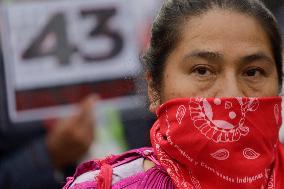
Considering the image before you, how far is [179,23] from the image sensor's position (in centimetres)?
252

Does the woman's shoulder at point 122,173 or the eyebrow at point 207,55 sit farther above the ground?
the eyebrow at point 207,55

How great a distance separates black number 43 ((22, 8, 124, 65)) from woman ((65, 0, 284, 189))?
1813mm

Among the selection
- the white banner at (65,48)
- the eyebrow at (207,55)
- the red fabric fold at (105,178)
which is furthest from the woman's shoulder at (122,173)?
Answer: the white banner at (65,48)

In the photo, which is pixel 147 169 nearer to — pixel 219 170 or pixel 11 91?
pixel 219 170

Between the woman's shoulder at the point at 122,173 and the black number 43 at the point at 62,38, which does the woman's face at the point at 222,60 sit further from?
the black number 43 at the point at 62,38

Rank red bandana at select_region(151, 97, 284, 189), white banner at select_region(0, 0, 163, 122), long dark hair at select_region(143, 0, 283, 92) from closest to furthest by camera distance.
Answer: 1. red bandana at select_region(151, 97, 284, 189)
2. long dark hair at select_region(143, 0, 283, 92)
3. white banner at select_region(0, 0, 163, 122)

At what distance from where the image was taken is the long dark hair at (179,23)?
2488mm

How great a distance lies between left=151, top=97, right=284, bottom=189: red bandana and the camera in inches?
92.0

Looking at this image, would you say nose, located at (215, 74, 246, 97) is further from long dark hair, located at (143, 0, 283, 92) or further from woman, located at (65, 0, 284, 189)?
long dark hair, located at (143, 0, 283, 92)

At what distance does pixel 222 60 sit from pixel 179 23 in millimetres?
229

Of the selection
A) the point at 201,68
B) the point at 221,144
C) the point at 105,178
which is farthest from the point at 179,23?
the point at 105,178

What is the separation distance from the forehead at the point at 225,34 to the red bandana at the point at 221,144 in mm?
156

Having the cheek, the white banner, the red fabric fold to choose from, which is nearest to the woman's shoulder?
the red fabric fold

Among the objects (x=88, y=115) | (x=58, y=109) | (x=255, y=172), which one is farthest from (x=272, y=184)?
(x=58, y=109)
